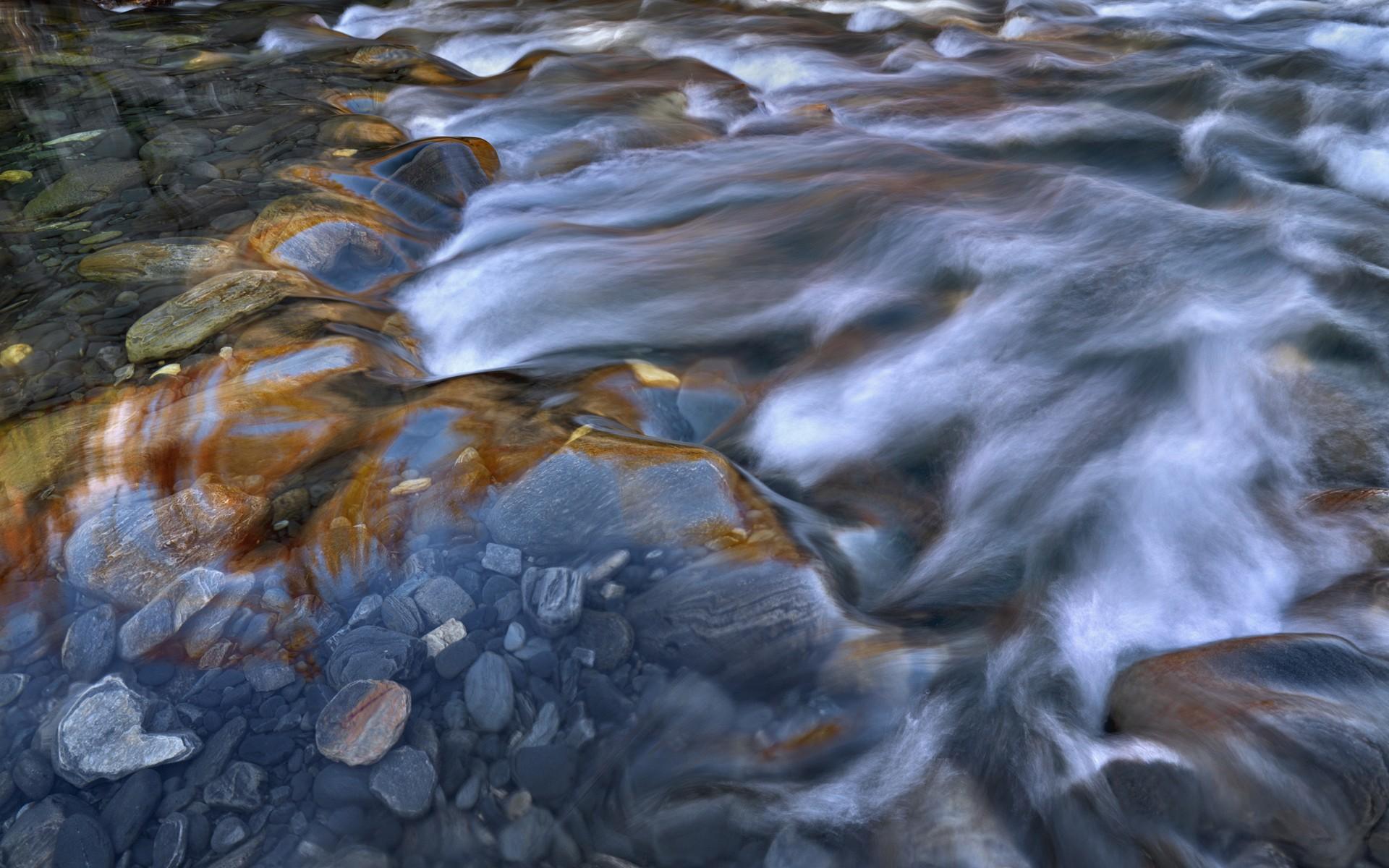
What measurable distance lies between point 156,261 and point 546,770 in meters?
3.42

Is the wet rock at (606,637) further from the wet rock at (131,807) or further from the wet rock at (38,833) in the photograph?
the wet rock at (38,833)

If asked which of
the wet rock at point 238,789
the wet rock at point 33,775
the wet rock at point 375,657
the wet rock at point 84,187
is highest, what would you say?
the wet rock at point 84,187

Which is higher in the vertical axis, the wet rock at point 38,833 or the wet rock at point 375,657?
the wet rock at point 375,657

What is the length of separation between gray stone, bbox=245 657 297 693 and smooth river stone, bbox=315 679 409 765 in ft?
0.60

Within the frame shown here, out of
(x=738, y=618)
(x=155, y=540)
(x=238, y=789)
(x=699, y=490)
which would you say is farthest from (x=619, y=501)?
(x=155, y=540)

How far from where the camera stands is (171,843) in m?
2.37

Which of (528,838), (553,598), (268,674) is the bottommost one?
(528,838)

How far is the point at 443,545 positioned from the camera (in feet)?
10.2

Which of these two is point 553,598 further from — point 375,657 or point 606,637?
point 375,657

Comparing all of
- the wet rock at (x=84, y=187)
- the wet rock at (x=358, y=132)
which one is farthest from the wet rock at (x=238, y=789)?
the wet rock at (x=358, y=132)

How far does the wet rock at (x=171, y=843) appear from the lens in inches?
92.2

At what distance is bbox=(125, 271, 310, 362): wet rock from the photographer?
3898 millimetres

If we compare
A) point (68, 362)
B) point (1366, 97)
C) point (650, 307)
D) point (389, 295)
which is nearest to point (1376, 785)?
point (650, 307)

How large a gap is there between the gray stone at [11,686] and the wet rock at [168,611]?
26 cm
